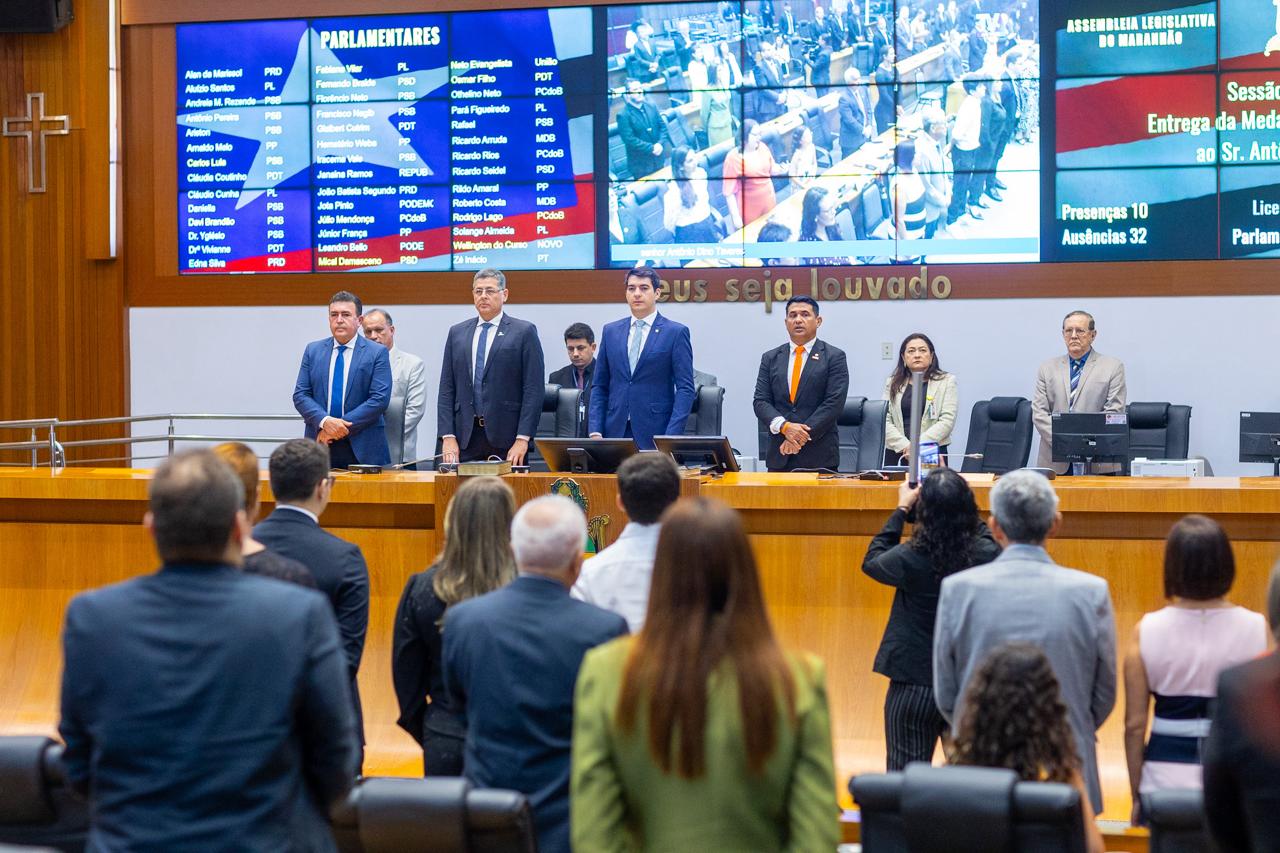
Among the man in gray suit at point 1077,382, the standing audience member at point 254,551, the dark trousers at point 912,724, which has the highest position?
the man in gray suit at point 1077,382

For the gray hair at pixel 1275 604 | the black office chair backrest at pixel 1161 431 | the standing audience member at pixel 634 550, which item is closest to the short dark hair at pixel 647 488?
the standing audience member at pixel 634 550

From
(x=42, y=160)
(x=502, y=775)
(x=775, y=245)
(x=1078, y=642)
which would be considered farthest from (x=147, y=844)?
(x=42, y=160)

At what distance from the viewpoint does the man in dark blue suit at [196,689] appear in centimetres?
224

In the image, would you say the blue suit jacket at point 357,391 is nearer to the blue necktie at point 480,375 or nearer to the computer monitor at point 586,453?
the blue necktie at point 480,375

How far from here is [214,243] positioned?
35.7 feet

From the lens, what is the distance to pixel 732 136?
10031 millimetres

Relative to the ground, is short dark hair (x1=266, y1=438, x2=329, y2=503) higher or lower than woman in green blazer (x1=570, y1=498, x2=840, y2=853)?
higher

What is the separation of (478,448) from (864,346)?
3718mm

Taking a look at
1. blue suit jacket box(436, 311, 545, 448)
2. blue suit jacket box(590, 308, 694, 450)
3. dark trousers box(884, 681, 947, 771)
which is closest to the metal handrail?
blue suit jacket box(436, 311, 545, 448)

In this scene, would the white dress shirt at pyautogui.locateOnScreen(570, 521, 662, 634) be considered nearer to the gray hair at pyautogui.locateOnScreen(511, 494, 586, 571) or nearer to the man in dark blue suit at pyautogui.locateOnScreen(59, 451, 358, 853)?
the gray hair at pyautogui.locateOnScreen(511, 494, 586, 571)

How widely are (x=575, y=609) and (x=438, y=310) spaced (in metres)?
7.97

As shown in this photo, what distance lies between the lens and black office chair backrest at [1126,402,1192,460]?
29.3ft

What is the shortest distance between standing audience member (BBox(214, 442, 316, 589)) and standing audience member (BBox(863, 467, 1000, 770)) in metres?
1.71

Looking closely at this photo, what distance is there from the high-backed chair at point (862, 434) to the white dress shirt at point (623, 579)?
449 centimetres
